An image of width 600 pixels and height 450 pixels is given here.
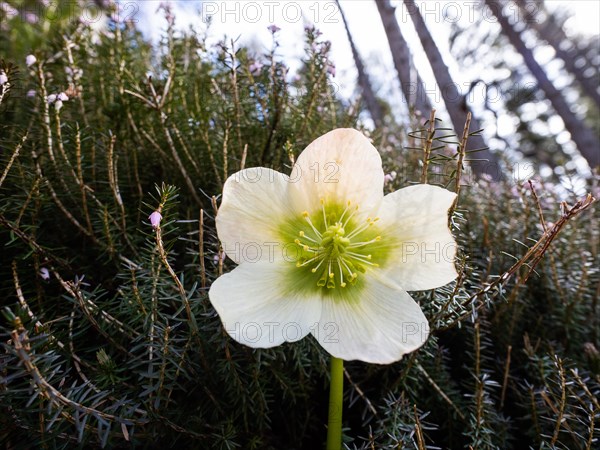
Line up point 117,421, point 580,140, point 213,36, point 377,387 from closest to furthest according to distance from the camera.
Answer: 1. point 117,421
2. point 377,387
3. point 213,36
4. point 580,140

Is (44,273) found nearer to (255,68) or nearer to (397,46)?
(255,68)

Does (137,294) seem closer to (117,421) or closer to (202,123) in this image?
(117,421)

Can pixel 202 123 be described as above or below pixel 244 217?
above

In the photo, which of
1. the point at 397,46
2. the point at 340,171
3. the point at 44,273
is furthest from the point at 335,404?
the point at 397,46

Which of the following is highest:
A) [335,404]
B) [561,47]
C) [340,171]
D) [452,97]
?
[561,47]

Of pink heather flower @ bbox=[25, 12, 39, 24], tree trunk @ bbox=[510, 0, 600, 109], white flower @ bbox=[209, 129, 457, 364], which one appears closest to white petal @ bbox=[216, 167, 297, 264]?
white flower @ bbox=[209, 129, 457, 364]

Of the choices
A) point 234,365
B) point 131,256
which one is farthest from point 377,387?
point 131,256
